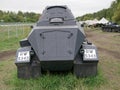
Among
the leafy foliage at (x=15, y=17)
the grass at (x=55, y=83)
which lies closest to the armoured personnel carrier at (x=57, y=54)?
the grass at (x=55, y=83)

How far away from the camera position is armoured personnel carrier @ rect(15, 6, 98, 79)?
730cm

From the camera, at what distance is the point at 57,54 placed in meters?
7.29

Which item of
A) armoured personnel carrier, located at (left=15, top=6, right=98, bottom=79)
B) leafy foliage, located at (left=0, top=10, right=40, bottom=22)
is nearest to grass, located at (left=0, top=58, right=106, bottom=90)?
armoured personnel carrier, located at (left=15, top=6, right=98, bottom=79)

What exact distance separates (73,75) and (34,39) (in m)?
1.29

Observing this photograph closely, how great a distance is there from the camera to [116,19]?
6222 centimetres

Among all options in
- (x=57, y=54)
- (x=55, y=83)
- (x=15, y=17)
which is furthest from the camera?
(x=15, y=17)

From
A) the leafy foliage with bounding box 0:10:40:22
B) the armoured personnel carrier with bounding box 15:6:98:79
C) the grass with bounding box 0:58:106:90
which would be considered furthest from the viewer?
the leafy foliage with bounding box 0:10:40:22

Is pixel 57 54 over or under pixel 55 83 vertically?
over

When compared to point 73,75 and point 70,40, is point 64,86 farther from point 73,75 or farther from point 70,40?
point 70,40

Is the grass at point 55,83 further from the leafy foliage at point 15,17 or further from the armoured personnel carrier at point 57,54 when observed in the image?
the leafy foliage at point 15,17

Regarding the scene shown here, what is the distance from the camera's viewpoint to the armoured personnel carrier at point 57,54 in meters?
7.30

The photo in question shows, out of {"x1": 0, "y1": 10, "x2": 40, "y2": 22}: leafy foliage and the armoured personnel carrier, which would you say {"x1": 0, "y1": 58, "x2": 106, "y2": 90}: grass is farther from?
{"x1": 0, "y1": 10, "x2": 40, "y2": 22}: leafy foliage

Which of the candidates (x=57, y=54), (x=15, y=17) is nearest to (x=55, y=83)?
(x=57, y=54)

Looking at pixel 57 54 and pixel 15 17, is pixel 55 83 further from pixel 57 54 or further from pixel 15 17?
pixel 15 17
